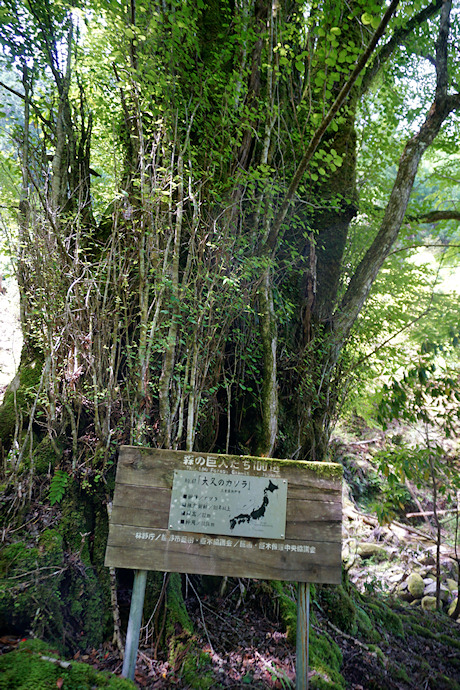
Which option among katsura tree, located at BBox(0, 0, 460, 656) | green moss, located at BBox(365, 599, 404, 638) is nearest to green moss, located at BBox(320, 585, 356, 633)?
green moss, located at BBox(365, 599, 404, 638)

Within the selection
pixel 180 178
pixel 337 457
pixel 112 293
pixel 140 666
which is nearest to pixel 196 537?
pixel 140 666

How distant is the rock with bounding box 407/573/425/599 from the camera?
238 inches

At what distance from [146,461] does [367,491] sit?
7593mm

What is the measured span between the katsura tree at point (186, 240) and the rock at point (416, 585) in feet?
10.7

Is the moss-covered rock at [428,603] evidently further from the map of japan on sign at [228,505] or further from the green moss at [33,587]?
the green moss at [33,587]

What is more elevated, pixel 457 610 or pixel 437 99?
pixel 437 99

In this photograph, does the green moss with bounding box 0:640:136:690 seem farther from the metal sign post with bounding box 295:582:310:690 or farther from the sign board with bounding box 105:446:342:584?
the metal sign post with bounding box 295:582:310:690

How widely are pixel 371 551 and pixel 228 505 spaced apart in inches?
223

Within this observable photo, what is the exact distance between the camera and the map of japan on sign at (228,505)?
2.62m

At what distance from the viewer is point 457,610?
5.45 m

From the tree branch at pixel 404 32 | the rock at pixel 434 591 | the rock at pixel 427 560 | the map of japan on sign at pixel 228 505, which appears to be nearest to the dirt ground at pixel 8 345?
the map of japan on sign at pixel 228 505

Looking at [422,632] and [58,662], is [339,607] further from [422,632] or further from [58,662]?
[58,662]

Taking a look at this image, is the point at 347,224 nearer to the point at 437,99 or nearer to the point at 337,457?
the point at 437,99

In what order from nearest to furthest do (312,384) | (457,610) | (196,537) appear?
(196,537) → (312,384) → (457,610)
